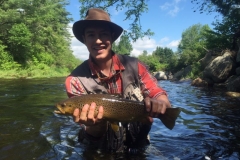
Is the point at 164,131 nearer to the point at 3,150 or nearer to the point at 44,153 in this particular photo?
the point at 44,153

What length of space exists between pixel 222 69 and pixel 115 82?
15329 millimetres

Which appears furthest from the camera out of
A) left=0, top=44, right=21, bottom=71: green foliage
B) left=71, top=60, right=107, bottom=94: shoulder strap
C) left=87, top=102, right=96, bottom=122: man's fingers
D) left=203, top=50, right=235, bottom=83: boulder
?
left=0, top=44, right=21, bottom=71: green foliage

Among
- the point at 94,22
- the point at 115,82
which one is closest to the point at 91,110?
the point at 115,82

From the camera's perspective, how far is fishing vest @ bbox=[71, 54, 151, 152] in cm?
390

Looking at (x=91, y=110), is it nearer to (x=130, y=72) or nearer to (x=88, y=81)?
(x=88, y=81)

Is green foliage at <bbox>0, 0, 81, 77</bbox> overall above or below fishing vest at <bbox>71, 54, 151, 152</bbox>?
above

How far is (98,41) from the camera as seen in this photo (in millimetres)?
3664

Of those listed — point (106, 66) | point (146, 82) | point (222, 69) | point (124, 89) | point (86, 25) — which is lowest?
point (124, 89)

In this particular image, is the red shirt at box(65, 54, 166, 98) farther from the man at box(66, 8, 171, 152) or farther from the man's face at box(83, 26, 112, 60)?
the man's face at box(83, 26, 112, 60)

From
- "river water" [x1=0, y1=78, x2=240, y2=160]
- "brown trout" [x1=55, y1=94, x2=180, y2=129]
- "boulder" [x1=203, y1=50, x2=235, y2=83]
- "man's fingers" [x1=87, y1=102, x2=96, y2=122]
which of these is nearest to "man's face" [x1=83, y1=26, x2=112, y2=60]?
"brown trout" [x1=55, y1=94, x2=180, y2=129]

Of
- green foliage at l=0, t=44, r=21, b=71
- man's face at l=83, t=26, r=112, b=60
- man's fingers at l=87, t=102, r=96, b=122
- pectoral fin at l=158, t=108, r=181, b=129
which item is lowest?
pectoral fin at l=158, t=108, r=181, b=129

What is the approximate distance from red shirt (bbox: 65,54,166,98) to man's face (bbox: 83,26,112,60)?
26 cm

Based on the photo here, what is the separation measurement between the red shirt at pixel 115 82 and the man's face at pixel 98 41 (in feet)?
0.84

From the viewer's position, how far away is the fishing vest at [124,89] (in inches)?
154
